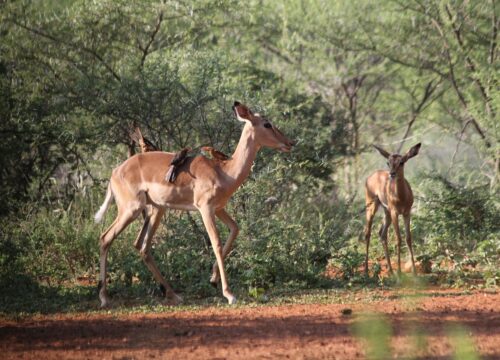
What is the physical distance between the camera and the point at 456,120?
66.3ft

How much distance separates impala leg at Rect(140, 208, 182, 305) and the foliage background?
38 cm

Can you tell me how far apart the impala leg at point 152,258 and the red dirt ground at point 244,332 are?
725 millimetres

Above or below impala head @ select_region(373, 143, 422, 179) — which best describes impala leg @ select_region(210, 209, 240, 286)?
below

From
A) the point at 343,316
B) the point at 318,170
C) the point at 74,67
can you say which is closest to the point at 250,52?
the point at 318,170

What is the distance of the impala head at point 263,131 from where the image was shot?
9273 millimetres

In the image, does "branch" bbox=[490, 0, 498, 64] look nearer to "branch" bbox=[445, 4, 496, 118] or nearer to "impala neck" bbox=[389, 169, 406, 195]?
"branch" bbox=[445, 4, 496, 118]

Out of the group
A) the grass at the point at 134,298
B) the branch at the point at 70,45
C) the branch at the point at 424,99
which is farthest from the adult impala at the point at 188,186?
the branch at the point at 424,99

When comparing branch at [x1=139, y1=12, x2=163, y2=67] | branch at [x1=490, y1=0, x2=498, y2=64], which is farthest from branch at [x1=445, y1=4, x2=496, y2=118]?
branch at [x1=139, y1=12, x2=163, y2=67]

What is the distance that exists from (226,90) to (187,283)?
304 centimetres

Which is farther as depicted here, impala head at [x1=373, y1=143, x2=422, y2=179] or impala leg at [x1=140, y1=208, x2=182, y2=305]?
impala head at [x1=373, y1=143, x2=422, y2=179]

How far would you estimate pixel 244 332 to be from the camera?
22.8ft

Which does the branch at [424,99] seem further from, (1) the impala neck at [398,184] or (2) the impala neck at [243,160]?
(2) the impala neck at [243,160]

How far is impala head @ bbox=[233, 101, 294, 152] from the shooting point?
30.4ft

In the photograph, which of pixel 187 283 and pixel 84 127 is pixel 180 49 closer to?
pixel 84 127
